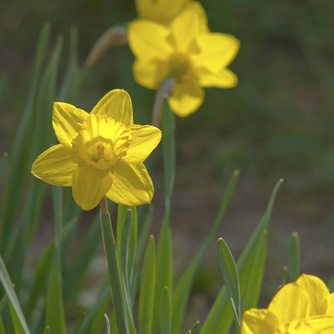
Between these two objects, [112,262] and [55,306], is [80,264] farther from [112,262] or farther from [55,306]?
[112,262]

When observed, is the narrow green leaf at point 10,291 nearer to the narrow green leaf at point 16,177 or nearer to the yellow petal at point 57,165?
the yellow petal at point 57,165

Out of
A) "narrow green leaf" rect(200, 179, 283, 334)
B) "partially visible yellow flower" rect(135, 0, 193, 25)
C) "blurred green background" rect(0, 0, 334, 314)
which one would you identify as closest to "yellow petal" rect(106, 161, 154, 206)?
"narrow green leaf" rect(200, 179, 283, 334)

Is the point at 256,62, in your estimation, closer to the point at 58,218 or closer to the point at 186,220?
the point at 186,220

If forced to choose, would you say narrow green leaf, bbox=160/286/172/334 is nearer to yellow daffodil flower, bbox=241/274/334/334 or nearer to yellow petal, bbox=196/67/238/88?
yellow daffodil flower, bbox=241/274/334/334

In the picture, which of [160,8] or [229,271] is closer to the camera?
[229,271]

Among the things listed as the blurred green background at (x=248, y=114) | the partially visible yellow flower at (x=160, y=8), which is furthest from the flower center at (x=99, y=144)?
the blurred green background at (x=248, y=114)

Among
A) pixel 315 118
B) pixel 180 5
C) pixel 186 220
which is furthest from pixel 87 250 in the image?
pixel 315 118

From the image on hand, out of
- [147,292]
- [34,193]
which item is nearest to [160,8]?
[34,193]
